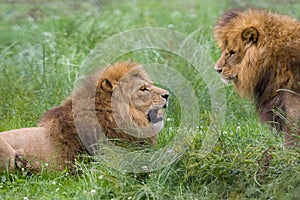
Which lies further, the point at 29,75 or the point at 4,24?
the point at 4,24

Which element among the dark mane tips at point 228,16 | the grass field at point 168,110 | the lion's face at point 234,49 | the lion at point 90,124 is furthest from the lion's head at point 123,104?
the dark mane tips at point 228,16

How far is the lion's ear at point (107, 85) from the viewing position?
5422 millimetres

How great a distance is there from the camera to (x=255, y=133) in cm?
547

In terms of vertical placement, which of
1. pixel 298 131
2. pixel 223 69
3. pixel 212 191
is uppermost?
pixel 223 69

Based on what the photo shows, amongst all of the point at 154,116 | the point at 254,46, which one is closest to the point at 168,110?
the point at 154,116

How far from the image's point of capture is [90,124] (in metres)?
5.32

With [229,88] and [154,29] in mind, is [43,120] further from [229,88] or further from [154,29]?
[154,29]

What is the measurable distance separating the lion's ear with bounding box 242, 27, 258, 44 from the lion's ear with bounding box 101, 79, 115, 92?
98 cm

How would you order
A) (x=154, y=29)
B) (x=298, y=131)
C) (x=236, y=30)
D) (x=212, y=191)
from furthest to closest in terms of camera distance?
(x=154, y=29) → (x=236, y=30) → (x=298, y=131) → (x=212, y=191)

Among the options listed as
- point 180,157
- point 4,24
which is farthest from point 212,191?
point 4,24

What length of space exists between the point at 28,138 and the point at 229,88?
2090 millimetres

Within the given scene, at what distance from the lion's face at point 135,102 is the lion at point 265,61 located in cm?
54

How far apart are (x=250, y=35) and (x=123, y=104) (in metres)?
1.02

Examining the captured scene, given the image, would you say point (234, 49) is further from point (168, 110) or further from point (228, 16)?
point (168, 110)
